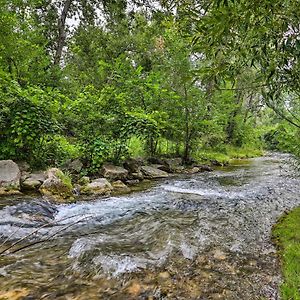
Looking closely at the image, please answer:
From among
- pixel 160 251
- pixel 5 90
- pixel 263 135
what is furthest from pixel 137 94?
pixel 263 135

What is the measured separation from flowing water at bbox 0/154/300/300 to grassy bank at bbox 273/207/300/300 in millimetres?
105

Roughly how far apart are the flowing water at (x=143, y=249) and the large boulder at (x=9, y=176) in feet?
2.33

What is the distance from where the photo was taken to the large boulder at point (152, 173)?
10016mm

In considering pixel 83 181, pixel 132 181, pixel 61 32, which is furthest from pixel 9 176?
pixel 61 32

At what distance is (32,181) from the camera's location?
6902 millimetres

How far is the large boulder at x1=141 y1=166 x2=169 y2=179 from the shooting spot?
10.0 meters

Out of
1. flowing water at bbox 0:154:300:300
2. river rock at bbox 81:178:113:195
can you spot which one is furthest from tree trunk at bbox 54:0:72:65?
flowing water at bbox 0:154:300:300

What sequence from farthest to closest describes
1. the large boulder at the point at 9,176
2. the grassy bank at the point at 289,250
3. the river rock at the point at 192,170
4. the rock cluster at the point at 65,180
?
the river rock at the point at 192,170 < the rock cluster at the point at 65,180 < the large boulder at the point at 9,176 < the grassy bank at the point at 289,250

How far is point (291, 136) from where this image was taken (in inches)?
205

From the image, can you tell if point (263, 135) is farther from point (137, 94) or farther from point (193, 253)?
point (193, 253)

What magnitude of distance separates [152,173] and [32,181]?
169 inches

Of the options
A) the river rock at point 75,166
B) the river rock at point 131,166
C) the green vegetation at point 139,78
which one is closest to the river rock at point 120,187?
the green vegetation at point 139,78

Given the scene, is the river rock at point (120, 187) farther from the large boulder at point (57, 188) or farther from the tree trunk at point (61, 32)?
the tree trunk at point (61, 32)

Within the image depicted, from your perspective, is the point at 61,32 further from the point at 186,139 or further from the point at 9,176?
the point at 9,176
